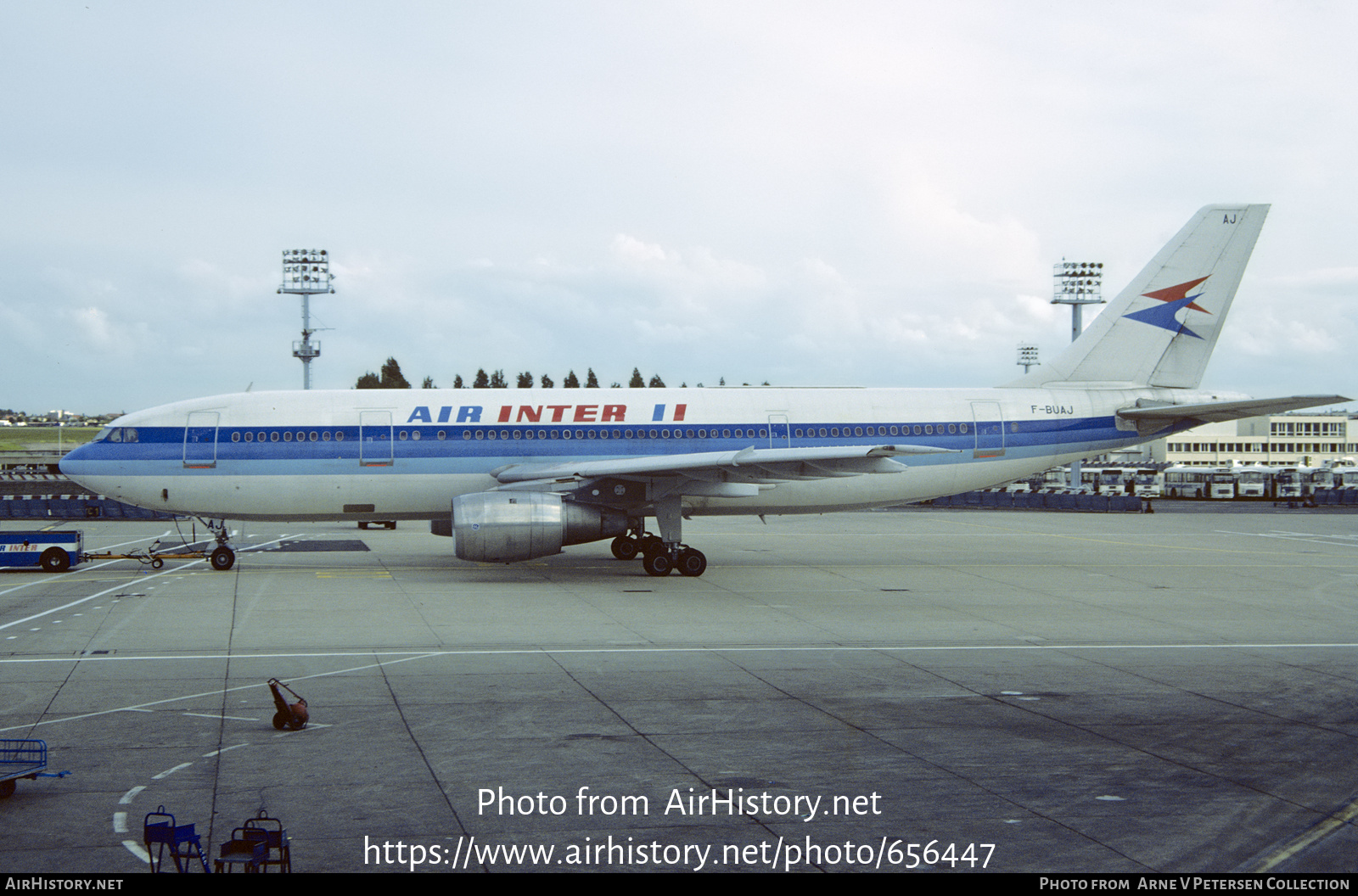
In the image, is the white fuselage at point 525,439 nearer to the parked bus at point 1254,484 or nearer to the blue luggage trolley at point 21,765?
the blue luggage trolley at point 21,765

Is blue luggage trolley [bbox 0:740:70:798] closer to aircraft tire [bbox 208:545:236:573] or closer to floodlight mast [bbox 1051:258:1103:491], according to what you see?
aircraft tire [bbox 208:545:236:573]

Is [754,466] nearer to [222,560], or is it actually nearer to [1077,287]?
→ [222,560]

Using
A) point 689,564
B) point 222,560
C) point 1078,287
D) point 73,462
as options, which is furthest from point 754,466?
point 1078,287

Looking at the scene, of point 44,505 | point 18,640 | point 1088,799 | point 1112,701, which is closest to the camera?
point 1088,799

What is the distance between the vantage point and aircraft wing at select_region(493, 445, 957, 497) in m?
22.9

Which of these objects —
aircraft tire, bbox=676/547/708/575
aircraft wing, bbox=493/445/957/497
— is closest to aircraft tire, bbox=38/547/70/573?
aircraft wing, bbox=493/445/957/497

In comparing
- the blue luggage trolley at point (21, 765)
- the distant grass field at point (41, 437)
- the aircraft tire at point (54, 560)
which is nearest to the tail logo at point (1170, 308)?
the blue luggage trolley at point (21, 765)

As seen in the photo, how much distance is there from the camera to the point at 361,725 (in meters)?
11.1

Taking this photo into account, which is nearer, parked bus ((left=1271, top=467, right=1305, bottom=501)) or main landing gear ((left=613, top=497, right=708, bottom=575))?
main landing gear ((left=613, top=497, right=708, bottom=575))

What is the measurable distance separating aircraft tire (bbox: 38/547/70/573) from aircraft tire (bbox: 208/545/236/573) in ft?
12.5

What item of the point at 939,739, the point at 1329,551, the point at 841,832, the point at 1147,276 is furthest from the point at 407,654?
the point at 1329,551

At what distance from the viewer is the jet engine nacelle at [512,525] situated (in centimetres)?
2275

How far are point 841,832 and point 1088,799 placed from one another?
7.32 feet
